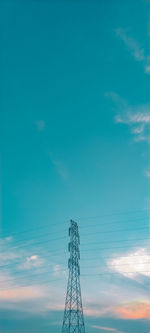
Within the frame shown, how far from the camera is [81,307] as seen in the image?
167 feet

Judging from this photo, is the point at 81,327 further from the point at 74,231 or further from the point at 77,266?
the point at 74,231

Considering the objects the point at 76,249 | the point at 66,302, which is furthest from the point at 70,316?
the point at 76,249

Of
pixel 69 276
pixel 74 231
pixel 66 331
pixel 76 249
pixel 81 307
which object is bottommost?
pixel 66 331

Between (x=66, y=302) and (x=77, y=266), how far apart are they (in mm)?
6920

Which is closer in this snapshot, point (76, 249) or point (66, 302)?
point (66, 302)

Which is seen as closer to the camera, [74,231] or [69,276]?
[69,276]

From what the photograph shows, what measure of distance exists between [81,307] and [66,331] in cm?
475

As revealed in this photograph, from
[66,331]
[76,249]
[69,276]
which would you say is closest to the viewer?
[66,331]

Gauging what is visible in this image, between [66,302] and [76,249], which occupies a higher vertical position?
[76,249]

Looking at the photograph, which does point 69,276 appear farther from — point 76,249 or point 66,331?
point 66,331

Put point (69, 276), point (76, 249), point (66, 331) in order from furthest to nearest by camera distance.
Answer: point (76, 249) → point (69, 276) → point (66, 331)

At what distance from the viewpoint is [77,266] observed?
178 ft

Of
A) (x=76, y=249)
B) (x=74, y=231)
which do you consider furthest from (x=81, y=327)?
(x=74, y=231)

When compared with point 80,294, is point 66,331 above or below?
Answer: below
